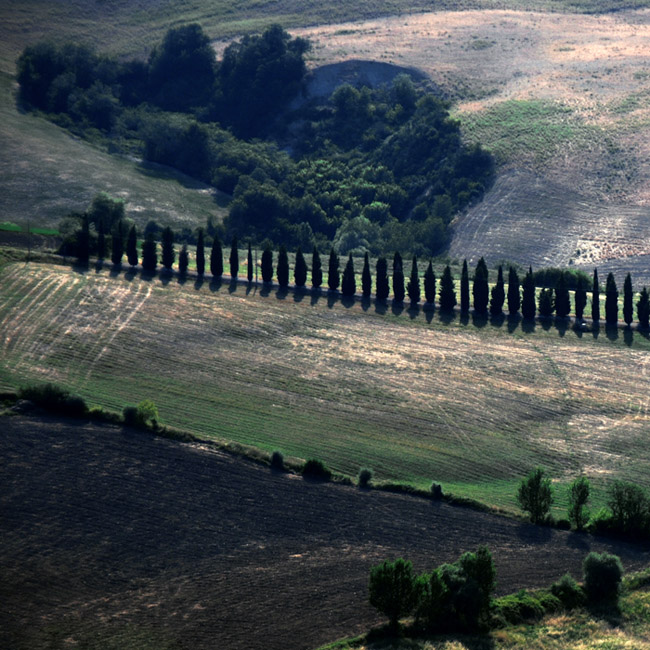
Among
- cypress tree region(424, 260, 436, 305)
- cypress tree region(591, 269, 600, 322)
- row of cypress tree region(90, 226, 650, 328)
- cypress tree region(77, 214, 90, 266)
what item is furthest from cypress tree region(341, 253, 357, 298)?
cypress tree region(77, 214, 90, 266)

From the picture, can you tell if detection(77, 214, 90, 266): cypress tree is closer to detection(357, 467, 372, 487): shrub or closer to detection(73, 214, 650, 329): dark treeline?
detection(73, 214, 650, 329): dark treeline

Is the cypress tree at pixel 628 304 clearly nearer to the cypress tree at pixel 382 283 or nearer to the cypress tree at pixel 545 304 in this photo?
the cypress tree at pixel 545 304

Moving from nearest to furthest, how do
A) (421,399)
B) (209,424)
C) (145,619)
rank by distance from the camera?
(145,619), (209,424), (421,399)

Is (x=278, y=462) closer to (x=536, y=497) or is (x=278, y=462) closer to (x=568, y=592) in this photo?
(x=536, y=497)

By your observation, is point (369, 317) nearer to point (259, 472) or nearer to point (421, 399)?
point (421, 399)

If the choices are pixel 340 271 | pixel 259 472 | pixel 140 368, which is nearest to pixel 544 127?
pixel 340 271
